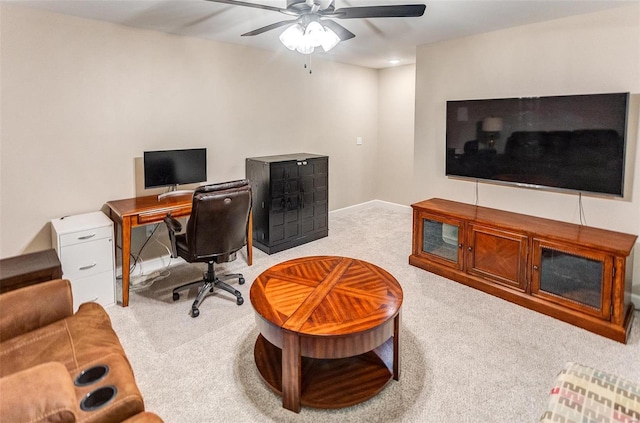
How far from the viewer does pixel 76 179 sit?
10.8ft

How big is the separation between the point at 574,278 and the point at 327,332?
6.82ft

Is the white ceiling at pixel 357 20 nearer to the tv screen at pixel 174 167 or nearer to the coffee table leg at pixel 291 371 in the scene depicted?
the tv screen at pixel 174 167

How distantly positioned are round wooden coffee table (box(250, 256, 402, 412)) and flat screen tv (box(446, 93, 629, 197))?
1.94m

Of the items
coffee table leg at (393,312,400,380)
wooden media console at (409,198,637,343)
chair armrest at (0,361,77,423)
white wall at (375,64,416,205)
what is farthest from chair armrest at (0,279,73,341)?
white wall at (375,64,416,205)

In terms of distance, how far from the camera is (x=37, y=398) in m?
1.07

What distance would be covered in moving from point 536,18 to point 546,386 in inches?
116

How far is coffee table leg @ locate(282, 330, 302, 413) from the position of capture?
6.06 ft

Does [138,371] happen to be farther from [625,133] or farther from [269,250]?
[625,133]

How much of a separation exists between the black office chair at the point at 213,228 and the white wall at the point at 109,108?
3.24ft

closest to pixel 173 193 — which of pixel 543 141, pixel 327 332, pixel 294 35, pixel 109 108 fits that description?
pixel 109 108

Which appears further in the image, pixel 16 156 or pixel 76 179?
pixel 76 179

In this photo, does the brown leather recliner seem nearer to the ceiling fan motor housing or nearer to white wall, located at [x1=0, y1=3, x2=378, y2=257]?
white wall, located at [x1=0, y1=3, x2=378, y2=257]

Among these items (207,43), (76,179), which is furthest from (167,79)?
(76,179)

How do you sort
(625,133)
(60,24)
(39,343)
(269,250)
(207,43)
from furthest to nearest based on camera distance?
(269,250) → (207,43) → (60,24) → (625,133) → (39,343)
